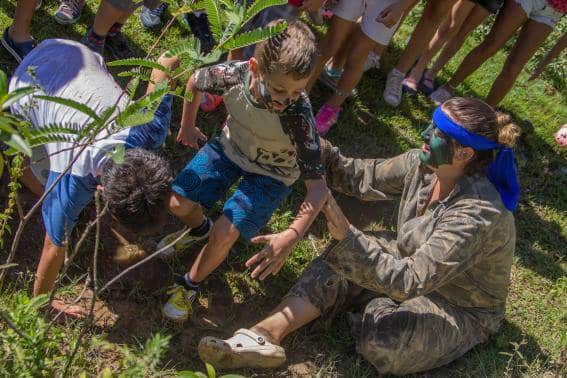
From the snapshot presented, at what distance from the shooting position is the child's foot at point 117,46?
180 inches

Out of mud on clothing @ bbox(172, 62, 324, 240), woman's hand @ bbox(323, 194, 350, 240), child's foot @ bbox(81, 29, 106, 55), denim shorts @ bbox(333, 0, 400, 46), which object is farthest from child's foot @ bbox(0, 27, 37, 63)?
woman's hand @ bbox(323, 194, 350, 240)

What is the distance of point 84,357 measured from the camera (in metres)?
A: 2.81

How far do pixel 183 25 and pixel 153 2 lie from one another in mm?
884

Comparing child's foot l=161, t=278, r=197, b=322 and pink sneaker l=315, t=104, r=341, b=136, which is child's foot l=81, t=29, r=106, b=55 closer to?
pink sneaker l=315, t=104, r=341, b=136

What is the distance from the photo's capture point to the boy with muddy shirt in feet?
9.53

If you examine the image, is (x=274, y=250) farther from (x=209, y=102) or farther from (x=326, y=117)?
(x=326, y=117)

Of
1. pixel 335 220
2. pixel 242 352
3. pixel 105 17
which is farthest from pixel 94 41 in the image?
pixel 242 352

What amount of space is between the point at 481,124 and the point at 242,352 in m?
1.54

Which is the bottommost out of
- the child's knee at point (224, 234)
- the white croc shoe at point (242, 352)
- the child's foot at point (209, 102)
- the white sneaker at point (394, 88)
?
the white croc shoe at point (242, 352)

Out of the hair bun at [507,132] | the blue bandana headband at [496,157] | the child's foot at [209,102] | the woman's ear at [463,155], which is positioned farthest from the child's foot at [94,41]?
the hair bun at [507,132]

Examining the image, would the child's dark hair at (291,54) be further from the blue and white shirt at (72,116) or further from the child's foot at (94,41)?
the child's foot at (94,41)

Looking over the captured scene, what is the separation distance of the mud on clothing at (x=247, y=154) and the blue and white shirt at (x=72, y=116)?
0.30 meters

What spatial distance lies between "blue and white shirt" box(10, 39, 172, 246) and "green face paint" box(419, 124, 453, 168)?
1292 mm

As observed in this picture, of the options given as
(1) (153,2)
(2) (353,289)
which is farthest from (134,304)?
(1) (153,2)
